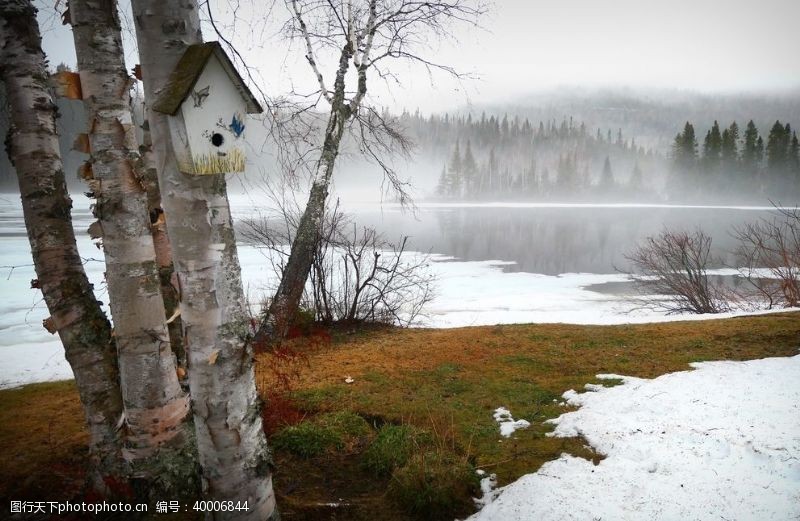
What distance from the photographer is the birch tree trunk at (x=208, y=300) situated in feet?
5.60

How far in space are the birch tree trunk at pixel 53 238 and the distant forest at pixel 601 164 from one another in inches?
1575

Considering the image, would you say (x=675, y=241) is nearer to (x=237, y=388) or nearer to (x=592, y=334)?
(x=592, y=334)

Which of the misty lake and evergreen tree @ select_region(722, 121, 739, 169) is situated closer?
the misty lake

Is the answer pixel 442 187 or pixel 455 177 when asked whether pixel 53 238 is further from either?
pixel 442 187

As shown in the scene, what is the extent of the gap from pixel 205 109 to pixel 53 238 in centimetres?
171

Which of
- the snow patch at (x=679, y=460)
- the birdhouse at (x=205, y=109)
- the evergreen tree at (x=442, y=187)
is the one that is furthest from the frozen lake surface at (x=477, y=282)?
the evergreen tree at (x=442, y=187)

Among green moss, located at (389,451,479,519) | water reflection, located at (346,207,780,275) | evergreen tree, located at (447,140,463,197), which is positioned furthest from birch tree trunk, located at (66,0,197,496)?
evergreen tree, located at (447,140,463,197)

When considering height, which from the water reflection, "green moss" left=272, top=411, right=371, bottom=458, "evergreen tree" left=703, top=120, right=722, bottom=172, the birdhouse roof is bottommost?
the water reflection

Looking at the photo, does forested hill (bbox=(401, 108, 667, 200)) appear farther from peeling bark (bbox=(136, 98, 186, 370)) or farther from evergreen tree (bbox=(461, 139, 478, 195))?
peeling bark (bbox=(136, 98, 186, 370))

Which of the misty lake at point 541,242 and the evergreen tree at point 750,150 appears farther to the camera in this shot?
the evergreen tree at point 750,150

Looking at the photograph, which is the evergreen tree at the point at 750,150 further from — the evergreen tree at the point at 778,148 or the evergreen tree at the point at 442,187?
the evergreen tree at the point at 442,187

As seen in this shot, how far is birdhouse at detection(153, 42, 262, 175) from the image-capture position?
5.38 feet

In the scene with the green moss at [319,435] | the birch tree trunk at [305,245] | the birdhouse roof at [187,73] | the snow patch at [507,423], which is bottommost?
the snow patch at [507,423]

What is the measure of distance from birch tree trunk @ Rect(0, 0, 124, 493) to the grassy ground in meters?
0.51
